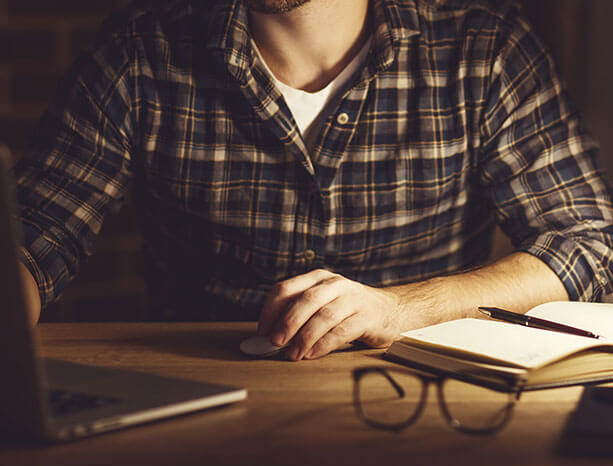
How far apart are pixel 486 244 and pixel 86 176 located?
0.89 meters

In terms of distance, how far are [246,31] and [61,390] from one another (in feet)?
2.86

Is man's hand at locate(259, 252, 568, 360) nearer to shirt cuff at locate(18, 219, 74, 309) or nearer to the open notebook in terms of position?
the open notebook

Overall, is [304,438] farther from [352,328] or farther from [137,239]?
[137,239]

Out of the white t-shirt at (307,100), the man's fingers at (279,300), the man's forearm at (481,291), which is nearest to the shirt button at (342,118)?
the white t-shirt at (307,100)

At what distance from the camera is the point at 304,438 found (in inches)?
25.0

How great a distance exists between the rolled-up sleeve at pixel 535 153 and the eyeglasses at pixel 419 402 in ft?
2.09

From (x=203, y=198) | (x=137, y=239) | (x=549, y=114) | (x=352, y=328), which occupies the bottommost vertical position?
(x=137, y=239)

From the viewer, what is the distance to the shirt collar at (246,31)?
132 cm

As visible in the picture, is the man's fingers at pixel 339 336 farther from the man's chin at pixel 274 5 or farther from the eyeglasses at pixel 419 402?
the man's chin at pixel 274 5

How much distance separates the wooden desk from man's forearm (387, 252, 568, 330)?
20cm

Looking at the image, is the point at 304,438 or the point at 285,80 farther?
the point at 285,80

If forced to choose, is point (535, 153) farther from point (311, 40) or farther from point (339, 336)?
point (339, 336)

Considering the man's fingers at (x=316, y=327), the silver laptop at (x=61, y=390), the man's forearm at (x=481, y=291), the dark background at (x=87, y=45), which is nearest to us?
the silver laptop at (x=61, y=390)

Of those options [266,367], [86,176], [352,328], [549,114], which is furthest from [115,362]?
[549,114]
